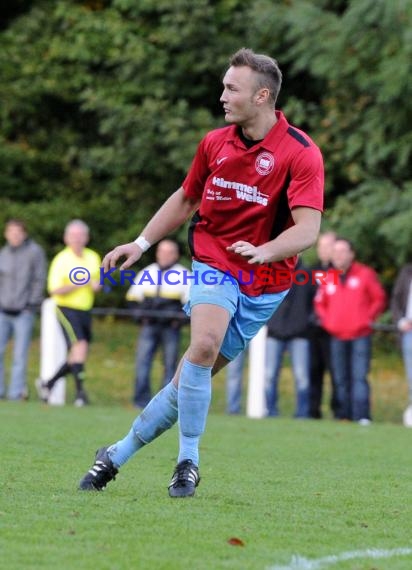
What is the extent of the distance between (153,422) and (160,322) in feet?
33.2

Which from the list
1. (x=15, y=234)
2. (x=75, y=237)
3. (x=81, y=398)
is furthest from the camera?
(x=15, y=234)

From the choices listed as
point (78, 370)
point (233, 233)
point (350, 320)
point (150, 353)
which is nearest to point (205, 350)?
point (233, 233)

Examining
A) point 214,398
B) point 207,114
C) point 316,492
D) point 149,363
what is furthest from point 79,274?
point 207,114

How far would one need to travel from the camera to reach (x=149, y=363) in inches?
677

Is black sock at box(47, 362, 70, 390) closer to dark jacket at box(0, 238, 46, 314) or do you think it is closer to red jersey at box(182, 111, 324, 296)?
dark jacket at box(0, 238, 46, 314)

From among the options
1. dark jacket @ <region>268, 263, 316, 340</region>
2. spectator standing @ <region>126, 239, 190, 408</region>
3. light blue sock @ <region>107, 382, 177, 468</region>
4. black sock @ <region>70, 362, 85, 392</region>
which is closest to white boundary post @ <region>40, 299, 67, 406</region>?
black sock @ <region>70, 362, 85, 392</region>

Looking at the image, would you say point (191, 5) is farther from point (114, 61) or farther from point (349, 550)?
point (349, 550)

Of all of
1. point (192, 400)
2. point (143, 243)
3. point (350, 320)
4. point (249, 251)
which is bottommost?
point (192, 400)

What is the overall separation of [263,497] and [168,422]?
73 cm

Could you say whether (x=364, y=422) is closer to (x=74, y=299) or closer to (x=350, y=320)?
(x=350, y=320)

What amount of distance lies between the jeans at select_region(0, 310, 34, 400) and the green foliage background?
19.8 feet

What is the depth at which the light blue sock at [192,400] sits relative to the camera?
687 cm

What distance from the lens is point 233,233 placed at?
278 inches

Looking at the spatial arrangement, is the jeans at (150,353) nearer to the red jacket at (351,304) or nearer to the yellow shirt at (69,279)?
the yellow shirt at (69,279)
